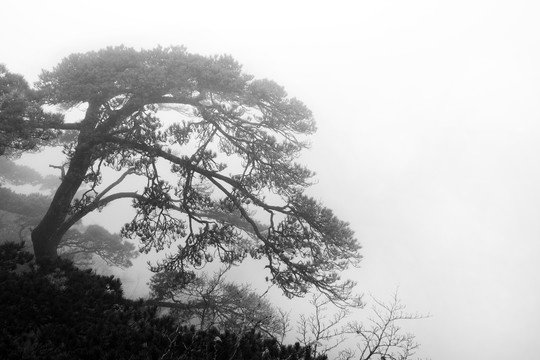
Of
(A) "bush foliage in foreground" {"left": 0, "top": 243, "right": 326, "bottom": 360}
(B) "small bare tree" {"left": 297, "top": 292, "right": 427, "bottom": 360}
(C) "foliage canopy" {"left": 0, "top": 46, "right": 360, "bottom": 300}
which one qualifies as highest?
(C) "foliage canopy" {"left": 0, "top": 46, "right": 360, "bottom": 300}

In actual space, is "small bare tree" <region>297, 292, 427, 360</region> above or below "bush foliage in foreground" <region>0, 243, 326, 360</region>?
above

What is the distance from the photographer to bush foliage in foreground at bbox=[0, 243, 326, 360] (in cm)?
371

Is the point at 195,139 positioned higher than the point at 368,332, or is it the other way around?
the point at 195,139

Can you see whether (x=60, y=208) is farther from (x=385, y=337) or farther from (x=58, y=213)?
(x=385, y=337)

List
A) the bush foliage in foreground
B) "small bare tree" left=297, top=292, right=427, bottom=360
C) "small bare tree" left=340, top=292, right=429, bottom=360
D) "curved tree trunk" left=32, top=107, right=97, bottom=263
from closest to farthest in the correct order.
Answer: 1. the bush foliage in foreground
2. "small bare tree" left=297, top=292, right=427, bottom=360
3. "small bare tree" left=340, top=292, right=429, bottom=360
4. "curved tree trunk" left=32, top=107, right=97, bottom=263

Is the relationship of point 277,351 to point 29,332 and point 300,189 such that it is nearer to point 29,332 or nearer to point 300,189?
point 29,332

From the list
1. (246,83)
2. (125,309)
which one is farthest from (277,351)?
(246,83)

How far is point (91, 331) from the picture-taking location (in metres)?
4.18

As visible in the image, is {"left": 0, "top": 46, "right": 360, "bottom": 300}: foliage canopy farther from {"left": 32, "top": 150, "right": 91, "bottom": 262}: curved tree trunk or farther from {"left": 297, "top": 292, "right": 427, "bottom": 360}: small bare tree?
{"left": 297, "top": 292, "right": 427, "bottom": 360}: small bare tree

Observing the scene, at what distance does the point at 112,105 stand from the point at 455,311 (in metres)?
240

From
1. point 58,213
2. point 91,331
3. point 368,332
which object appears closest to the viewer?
point 91,331

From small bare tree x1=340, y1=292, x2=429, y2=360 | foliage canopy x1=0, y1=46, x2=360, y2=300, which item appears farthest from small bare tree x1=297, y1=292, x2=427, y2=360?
foliage canopy x1=0, y1=46, x2=360, y2=300

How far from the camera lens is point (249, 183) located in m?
9.55

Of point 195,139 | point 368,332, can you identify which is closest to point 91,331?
point 195,139
